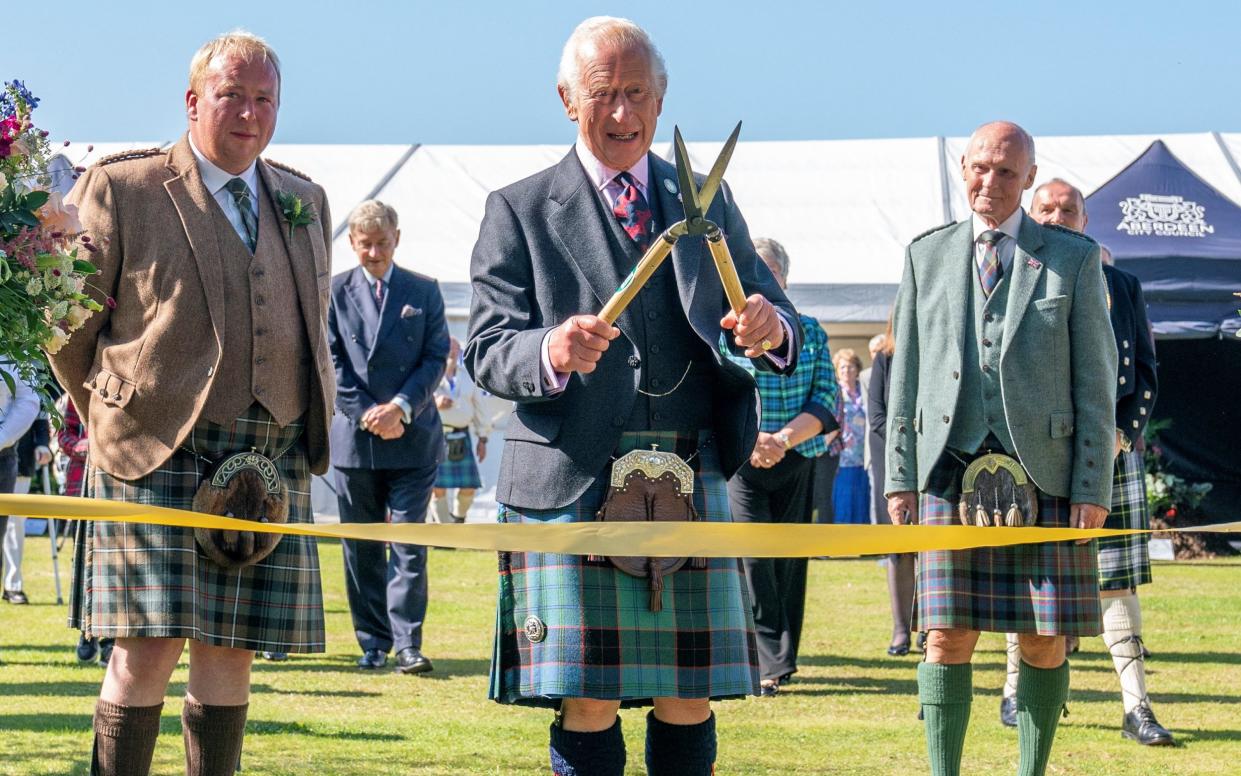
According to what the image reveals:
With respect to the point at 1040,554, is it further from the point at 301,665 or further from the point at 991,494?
the point at 301,665

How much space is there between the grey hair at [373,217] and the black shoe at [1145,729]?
12.7 feet

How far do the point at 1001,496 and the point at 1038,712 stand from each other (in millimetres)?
642

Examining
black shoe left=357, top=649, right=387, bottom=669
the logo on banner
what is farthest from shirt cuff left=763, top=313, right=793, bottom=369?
the logo on banner

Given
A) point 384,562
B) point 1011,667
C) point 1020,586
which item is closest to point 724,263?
point 1020,586

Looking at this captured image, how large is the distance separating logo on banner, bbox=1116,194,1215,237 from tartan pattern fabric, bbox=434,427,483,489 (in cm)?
579

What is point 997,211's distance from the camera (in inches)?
187

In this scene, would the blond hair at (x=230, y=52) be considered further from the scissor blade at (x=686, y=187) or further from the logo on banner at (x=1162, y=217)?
the logo on banner at (x=1162, y=217)

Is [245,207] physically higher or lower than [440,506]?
higher

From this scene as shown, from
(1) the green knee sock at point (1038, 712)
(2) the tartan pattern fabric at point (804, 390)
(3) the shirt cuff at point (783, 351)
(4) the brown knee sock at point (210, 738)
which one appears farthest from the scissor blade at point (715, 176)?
(2) the tartan pattern fabric at point (804, 390)

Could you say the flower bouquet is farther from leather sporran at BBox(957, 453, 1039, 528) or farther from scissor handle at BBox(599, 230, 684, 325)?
leather sporran at BBox(957, 453, 1039, 528)

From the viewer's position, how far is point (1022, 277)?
4629mm

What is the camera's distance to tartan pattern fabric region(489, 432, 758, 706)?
137 inches

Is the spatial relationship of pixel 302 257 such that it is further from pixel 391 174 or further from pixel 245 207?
pixel 391 174

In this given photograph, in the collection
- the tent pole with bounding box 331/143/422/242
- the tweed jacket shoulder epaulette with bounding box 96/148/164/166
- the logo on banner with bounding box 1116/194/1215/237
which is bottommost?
the tweed jacket shoulder epaulette with bounding box 96/148/164/166
